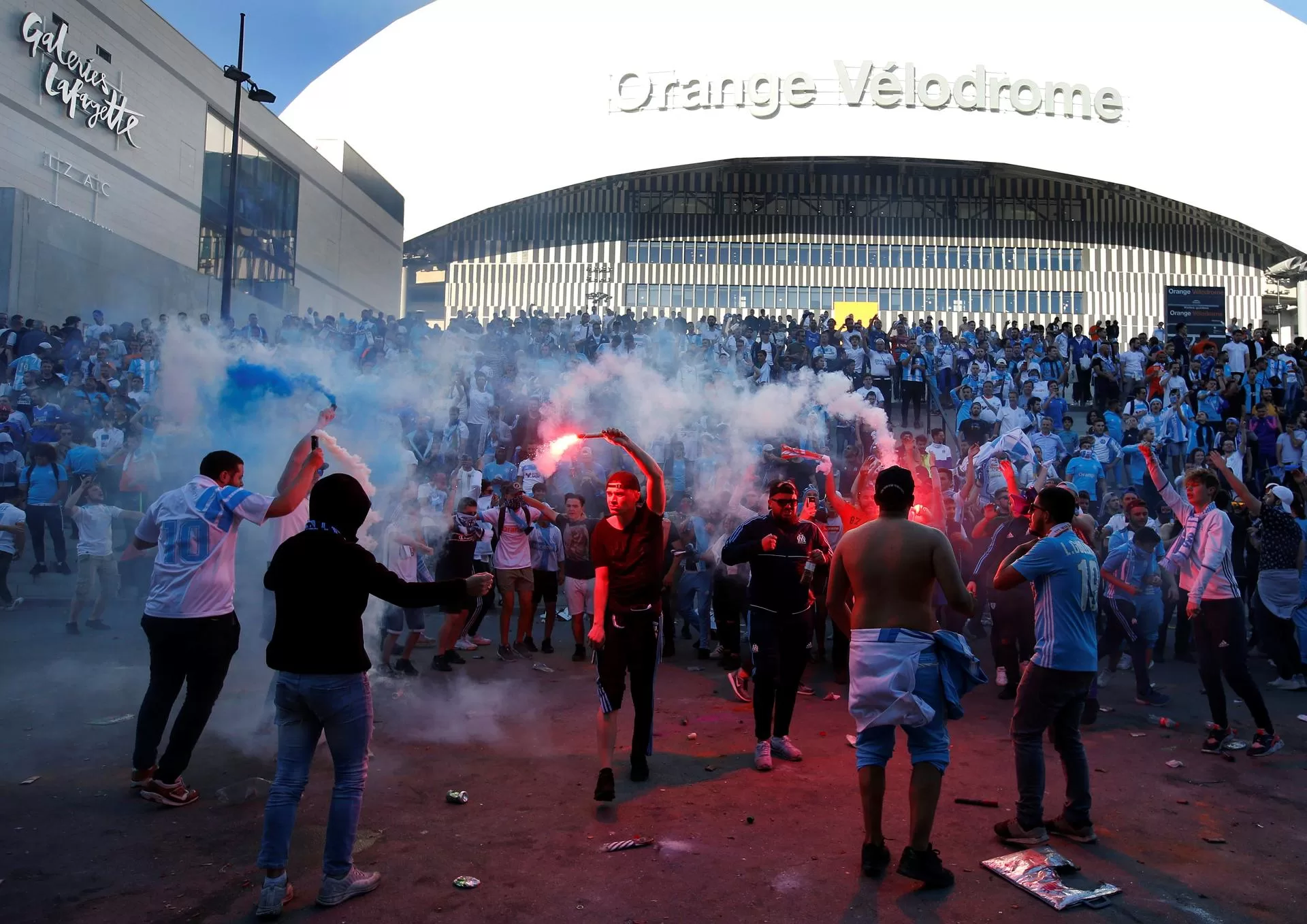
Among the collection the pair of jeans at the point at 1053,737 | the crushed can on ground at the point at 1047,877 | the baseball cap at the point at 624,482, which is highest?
the baseball cap at the point at 624,482

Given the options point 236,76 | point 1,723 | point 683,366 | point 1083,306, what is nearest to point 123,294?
point 236,76

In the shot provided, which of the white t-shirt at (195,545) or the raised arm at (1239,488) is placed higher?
the raised arm at (1239,488)

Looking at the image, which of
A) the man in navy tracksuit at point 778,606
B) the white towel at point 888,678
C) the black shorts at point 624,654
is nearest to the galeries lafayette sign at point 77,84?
the man in navy tracksuit at point 778,606

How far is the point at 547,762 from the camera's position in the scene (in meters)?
5.76

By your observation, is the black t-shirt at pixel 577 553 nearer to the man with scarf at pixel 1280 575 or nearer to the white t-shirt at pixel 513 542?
the white t-shirt at pixel 513 542

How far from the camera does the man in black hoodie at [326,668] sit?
3.70 meters

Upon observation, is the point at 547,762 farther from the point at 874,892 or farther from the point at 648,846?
the point at 874,892

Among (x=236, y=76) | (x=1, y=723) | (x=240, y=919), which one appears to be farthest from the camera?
(x=236, y=76)

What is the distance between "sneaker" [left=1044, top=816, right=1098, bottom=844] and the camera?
4.56 m

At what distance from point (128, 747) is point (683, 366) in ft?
43.5

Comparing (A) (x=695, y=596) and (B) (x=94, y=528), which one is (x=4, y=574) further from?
(A) (x=695, y=596)

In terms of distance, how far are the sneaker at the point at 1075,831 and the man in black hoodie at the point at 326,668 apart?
10.2ft

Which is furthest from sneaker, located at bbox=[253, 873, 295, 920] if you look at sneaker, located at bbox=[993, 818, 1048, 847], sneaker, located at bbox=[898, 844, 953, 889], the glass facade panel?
the glass facade panel

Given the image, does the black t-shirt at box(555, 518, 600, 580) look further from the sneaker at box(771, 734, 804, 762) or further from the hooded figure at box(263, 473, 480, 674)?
the hooded figure at box(263, 473, 480, 674)
